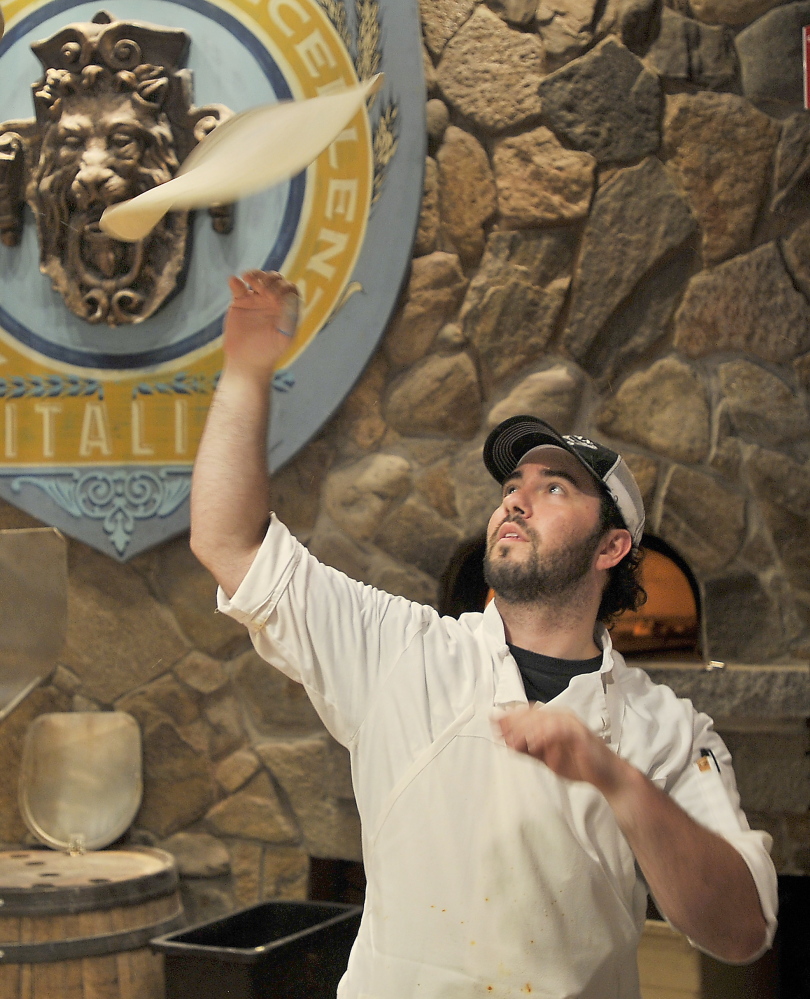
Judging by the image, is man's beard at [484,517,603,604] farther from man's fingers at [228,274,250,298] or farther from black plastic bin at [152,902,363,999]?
black plastic bin at [152,902,363,999]

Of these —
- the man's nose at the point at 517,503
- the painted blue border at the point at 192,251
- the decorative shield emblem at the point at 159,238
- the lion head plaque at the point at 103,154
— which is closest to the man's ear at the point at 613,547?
the man's nose at the point at 517,503

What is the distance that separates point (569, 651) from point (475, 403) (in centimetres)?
107

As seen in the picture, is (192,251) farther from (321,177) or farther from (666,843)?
(666,843)

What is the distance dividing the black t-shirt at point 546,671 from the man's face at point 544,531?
0.09 meters

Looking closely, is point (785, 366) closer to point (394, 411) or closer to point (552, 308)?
point (552, 308)

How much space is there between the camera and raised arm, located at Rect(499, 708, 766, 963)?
3.43 ft

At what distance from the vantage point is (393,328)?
2580 mm

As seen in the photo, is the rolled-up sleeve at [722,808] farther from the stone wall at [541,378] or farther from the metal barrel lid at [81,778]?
the metal barrel lid at [81,778]

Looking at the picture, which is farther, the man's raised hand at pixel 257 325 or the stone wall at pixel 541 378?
the stone wall at pixel 541 378

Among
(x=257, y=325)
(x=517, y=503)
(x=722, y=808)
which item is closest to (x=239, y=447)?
(x=257, y=325)

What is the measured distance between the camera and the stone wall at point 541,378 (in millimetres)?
2424

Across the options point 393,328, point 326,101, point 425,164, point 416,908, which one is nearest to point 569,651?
point 416,908

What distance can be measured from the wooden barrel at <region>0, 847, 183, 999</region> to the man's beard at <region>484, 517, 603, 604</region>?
3.64ft

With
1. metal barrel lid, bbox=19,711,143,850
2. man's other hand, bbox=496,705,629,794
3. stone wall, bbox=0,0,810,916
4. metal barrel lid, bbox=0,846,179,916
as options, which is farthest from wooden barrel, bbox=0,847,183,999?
man's other hand, bbox=496,705,629,794
